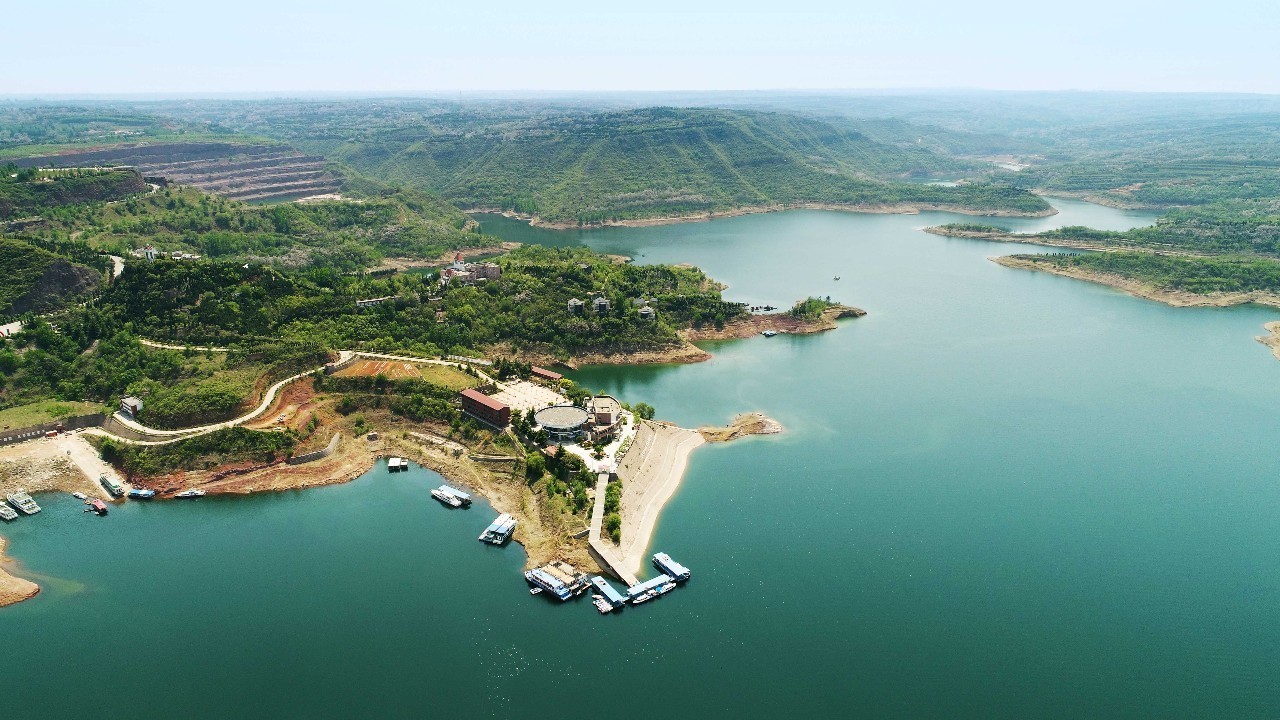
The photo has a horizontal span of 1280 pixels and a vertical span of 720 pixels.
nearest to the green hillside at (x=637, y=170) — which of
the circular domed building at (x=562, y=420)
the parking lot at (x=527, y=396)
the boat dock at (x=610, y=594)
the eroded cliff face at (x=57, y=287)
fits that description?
the eroded cliff face at (x=57, y=287)

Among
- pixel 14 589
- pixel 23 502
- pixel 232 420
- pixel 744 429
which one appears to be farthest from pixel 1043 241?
pixel 14 589

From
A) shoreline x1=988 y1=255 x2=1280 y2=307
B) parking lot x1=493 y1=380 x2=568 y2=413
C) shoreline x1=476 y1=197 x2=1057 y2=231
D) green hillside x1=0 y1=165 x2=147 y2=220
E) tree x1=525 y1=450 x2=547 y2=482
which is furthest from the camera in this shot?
shoreline x1=476 y1=197 x2=1057 y2=231

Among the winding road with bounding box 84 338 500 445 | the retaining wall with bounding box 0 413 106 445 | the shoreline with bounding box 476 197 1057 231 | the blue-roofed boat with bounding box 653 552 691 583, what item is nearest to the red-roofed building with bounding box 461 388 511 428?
the winding road with bounding box 84 338 500 445

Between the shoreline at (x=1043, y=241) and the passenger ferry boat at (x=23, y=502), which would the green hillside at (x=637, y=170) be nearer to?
the shoreline at (x=1043, y=241)

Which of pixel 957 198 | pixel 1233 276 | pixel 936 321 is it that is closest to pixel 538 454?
pixel 936 321

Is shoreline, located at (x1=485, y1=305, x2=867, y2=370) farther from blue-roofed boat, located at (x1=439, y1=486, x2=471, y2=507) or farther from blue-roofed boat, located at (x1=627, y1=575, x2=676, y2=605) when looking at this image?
blue-roofed boat, located at (x1=627, y1=575, x2=676, y2=605)

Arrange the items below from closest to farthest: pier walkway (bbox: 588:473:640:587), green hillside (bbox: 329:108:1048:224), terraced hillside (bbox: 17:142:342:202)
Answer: pier walkway (bbox: 588:473:640:587), terraced hillside (bbox: 17:142:342:202), green hillside (bbox: 329:108:1048:224)

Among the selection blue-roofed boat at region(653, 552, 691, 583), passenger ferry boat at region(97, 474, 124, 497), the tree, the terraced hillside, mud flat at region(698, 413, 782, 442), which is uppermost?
the terraced hillside
